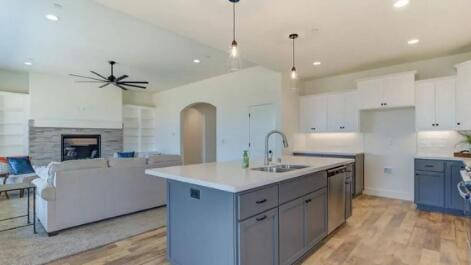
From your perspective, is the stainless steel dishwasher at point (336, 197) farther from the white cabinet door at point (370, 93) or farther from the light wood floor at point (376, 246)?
the white cabinet door at point (370, 93)

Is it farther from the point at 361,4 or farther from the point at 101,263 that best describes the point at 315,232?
the point at 361,4

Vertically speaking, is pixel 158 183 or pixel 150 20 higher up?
pixel 150 20

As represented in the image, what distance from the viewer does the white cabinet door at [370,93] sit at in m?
4.84

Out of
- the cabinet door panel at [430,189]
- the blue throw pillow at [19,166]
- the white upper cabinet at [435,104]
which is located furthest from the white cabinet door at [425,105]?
the blue throw pillow at [19,166]

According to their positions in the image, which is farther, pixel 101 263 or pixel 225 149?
pixel 225 149

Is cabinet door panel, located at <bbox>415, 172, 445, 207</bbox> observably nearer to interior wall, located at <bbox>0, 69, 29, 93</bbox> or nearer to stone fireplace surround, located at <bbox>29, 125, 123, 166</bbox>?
stone fireplace surround, located at <bbox>29, 125, 123, 166</bbox>

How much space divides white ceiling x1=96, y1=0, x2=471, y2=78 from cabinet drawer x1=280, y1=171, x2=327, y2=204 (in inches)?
72.7

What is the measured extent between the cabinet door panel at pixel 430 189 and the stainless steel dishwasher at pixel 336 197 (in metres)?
1.84

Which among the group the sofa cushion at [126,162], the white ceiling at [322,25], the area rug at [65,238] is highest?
the white ceiling at [322,25]

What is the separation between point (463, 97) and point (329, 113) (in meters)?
2.20

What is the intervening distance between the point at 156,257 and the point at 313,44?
3.55 meters

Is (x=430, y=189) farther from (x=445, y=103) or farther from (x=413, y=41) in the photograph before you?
(x=413, y=41)

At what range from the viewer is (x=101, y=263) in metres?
2.50

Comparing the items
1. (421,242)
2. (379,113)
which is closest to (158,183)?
(421,242)
